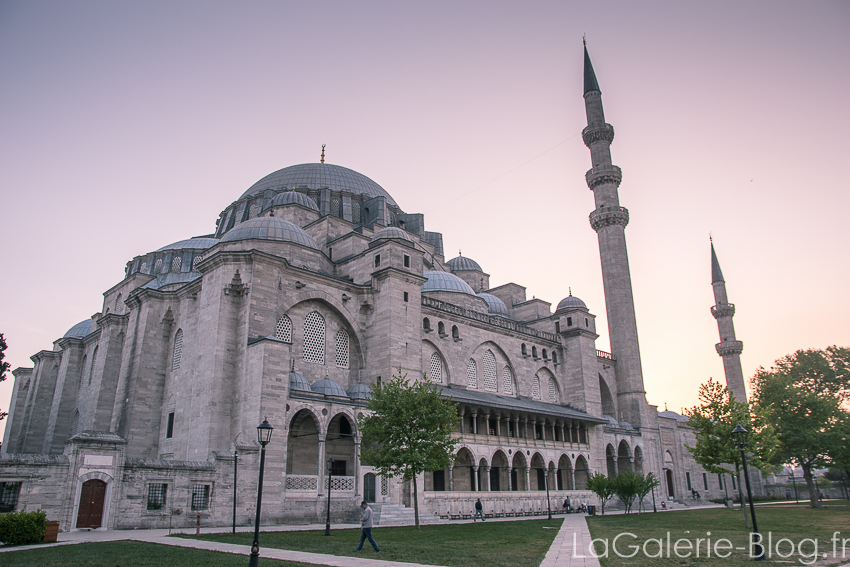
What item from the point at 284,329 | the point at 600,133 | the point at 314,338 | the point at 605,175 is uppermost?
the point at 600,133

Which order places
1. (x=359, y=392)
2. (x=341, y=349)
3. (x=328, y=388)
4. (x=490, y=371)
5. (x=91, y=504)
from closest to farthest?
(x=91, y=504)
(x=328, y=388)
(x=359, y=392)
(x=341, y=349)
(x=490, y=371)

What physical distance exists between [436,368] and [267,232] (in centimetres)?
1202

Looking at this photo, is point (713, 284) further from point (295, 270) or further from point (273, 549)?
point (273, 549)

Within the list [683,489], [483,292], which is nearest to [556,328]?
[483,292]

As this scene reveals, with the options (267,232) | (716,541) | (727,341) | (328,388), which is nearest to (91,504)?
(328,388)

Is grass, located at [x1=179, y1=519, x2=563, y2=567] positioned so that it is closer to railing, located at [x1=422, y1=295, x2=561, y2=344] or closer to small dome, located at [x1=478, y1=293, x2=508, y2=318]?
railing, located at [x1=422, y1=295, x2=561, y2=344]

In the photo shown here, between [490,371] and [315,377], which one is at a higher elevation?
[490,371]

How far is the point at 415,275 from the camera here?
29672 millimetres

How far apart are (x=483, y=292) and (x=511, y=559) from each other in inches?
1467

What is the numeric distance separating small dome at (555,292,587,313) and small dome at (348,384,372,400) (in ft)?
66.5

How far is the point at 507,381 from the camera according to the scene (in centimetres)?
3775

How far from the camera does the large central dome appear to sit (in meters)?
41.7

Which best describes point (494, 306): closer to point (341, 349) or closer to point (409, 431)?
point (341, 349)

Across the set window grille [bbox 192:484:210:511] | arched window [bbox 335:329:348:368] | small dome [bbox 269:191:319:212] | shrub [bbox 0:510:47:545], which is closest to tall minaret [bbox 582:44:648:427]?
small dome [bbox 269:191:319:212]
